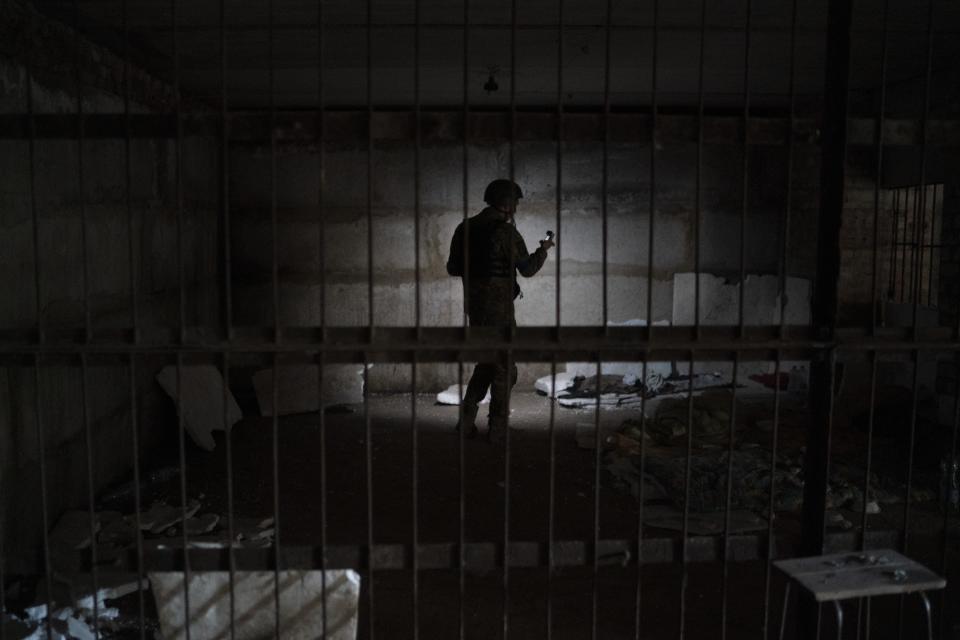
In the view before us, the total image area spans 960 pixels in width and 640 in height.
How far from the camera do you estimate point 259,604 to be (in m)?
3.19

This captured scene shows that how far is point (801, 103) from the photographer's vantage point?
861 cm

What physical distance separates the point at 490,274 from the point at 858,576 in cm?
429

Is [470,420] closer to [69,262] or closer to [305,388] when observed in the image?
[305,388]

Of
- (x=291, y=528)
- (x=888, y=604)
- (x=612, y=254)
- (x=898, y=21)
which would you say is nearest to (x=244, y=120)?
(x=291, y=528)

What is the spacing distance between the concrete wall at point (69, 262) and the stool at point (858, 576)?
2.22m

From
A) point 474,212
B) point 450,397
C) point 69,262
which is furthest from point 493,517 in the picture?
point 474,212

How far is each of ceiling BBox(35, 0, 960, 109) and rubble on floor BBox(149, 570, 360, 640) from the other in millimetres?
2224

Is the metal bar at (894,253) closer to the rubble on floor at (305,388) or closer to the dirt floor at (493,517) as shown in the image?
the dirt floor at (493,517)

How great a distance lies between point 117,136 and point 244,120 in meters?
0.41

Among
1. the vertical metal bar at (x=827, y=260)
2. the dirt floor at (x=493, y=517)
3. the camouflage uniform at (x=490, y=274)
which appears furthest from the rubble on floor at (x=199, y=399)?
the vertical metal bar at (x=827, y=260)

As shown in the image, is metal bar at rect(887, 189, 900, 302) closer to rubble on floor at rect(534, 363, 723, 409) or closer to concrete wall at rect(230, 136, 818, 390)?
concrete wall at rect(230, 136, 818, 390)

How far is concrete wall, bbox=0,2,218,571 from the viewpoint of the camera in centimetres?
424

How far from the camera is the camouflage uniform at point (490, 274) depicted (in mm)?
6383

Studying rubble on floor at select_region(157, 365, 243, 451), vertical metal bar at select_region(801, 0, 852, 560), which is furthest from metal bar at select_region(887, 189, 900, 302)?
rubble on floor at select_region(157, 365, 243, 451)
